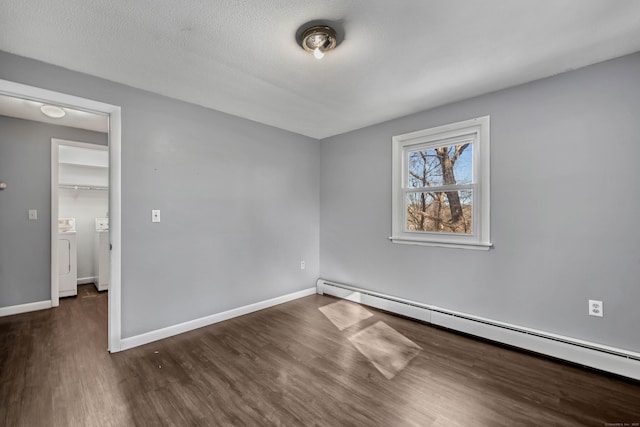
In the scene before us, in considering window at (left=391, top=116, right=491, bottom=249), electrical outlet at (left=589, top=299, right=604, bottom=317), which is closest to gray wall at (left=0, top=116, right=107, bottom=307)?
window at (left=391, top=116, right=491, bottom=249)

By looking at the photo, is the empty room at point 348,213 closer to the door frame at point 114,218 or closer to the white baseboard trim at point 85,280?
the door frame at point 114,218

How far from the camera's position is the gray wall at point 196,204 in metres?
2.47

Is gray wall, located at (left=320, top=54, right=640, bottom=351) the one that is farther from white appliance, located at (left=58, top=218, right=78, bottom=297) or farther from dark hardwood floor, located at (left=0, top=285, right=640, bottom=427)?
white appliance, located at (left=58, top=218, right=78, bottom=297)

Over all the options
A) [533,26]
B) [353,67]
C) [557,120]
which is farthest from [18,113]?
[557,120]

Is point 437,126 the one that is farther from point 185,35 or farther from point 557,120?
point 185,35

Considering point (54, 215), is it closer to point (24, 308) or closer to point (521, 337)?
point (24, 308)

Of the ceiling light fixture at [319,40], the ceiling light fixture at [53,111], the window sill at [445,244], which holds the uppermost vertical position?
the ceiling light fixture at [319,40]

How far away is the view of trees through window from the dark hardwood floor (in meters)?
1.16

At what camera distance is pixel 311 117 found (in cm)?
334

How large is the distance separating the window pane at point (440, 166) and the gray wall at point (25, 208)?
14.7ft

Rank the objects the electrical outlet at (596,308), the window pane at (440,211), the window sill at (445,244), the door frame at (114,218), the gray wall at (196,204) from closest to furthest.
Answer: the electrical outlet at (596,308), the door frame at (114,218), the gray wall at (196,204), the window sill at (445,244), the window pane at (440,211)

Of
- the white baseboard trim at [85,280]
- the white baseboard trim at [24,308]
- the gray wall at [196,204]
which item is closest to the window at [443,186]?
the gray wall at [196,204]

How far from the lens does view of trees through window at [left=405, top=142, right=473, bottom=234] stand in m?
2.84

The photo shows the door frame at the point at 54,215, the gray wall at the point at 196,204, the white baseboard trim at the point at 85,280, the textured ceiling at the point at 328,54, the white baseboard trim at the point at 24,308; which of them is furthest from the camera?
the white baseboard trim at the point at 85,280
